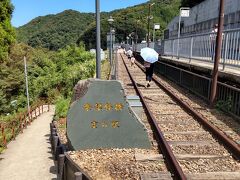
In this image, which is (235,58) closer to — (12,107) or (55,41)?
(12,107)

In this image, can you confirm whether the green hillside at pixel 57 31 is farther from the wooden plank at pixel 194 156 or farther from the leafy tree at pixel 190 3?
the wooden plank at pixel 194 156

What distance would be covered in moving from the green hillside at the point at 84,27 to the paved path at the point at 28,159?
10763 centimetres

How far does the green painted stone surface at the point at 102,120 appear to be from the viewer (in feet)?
26.7

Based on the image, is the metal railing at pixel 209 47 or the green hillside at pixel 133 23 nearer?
the metal railing at pixel 209 47

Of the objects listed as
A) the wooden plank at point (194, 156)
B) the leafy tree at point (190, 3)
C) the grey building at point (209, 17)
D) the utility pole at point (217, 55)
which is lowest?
the wooden plank at point (194, 156)

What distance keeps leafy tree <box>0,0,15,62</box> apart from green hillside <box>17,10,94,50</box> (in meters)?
90.7

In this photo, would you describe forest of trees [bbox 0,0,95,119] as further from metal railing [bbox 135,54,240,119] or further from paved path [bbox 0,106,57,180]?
metal railing [bbox 135,54,240,119]

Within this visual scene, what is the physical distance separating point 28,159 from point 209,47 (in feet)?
29.9

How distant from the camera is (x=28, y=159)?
1466 cm

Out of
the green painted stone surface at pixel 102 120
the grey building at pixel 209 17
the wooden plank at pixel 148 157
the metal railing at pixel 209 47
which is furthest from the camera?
the grey building at pixel 209 17

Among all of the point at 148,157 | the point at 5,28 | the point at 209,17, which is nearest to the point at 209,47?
the point at 148,157

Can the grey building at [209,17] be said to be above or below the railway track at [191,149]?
above

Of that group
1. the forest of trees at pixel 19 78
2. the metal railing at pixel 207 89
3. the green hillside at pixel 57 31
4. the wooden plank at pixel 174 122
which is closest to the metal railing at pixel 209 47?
the metal railing at pixel 207 89

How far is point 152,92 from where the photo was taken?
17281mm
